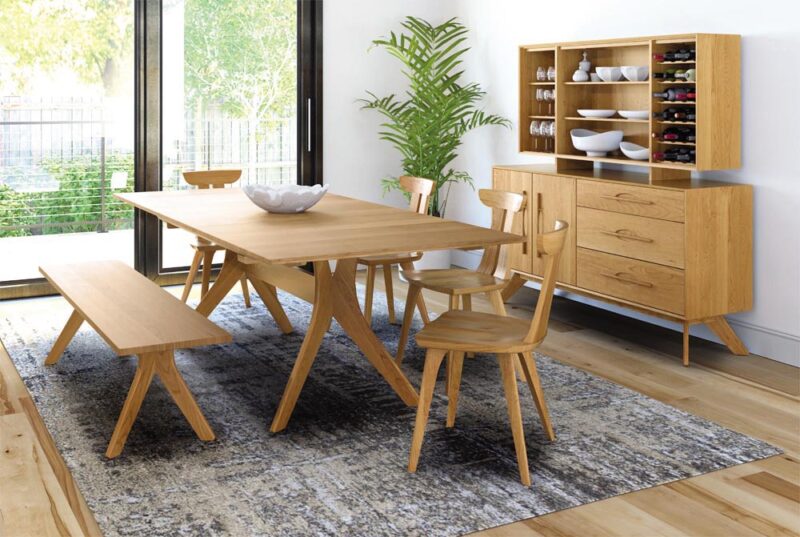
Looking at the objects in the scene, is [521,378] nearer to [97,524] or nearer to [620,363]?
[620,363]

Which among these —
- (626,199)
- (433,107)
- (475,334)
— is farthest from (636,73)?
(475,334)

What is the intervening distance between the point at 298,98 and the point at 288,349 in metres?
2.55

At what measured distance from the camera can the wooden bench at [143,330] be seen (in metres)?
3.47

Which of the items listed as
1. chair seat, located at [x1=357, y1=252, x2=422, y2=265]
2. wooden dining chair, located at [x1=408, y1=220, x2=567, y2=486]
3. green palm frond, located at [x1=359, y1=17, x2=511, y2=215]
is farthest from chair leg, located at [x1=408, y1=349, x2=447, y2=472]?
green palm frond, located at [x1=359, y1=17, x2=511, y2=215]

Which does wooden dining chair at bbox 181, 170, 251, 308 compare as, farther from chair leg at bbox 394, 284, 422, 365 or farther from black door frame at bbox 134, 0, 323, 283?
chair leg at bbox 394, 284, 422, 365

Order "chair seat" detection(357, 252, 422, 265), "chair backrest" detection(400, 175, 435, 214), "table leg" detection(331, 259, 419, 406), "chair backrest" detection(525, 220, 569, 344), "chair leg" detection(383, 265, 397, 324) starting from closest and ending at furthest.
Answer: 1. "chair backrest" detection(525, 220, 569, 344)
2. "table leg" detection(331, 259, 419, 406)
3. "chair seat" detection(357, 252, 422, 265)
4. "chair backrest" detection(400, 175, 435, 214)
5. "chair leg" detection(383, 265, 397, 324)

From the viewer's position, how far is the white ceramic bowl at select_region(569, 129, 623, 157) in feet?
16.9

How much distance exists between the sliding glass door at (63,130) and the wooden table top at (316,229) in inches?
59.2

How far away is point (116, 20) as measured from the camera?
620 centimetres

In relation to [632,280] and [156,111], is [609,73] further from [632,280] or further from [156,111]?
[156,111]

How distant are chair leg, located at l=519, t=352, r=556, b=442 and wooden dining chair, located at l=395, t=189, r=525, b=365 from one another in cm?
74

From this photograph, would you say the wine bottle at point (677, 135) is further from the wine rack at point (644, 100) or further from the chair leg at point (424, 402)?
the chair leg at point (424, 402)

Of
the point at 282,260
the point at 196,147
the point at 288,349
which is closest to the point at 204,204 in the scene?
the point at 288,349

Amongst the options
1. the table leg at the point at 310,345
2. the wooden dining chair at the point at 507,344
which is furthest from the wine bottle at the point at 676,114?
the table leg at the point at 310,345
